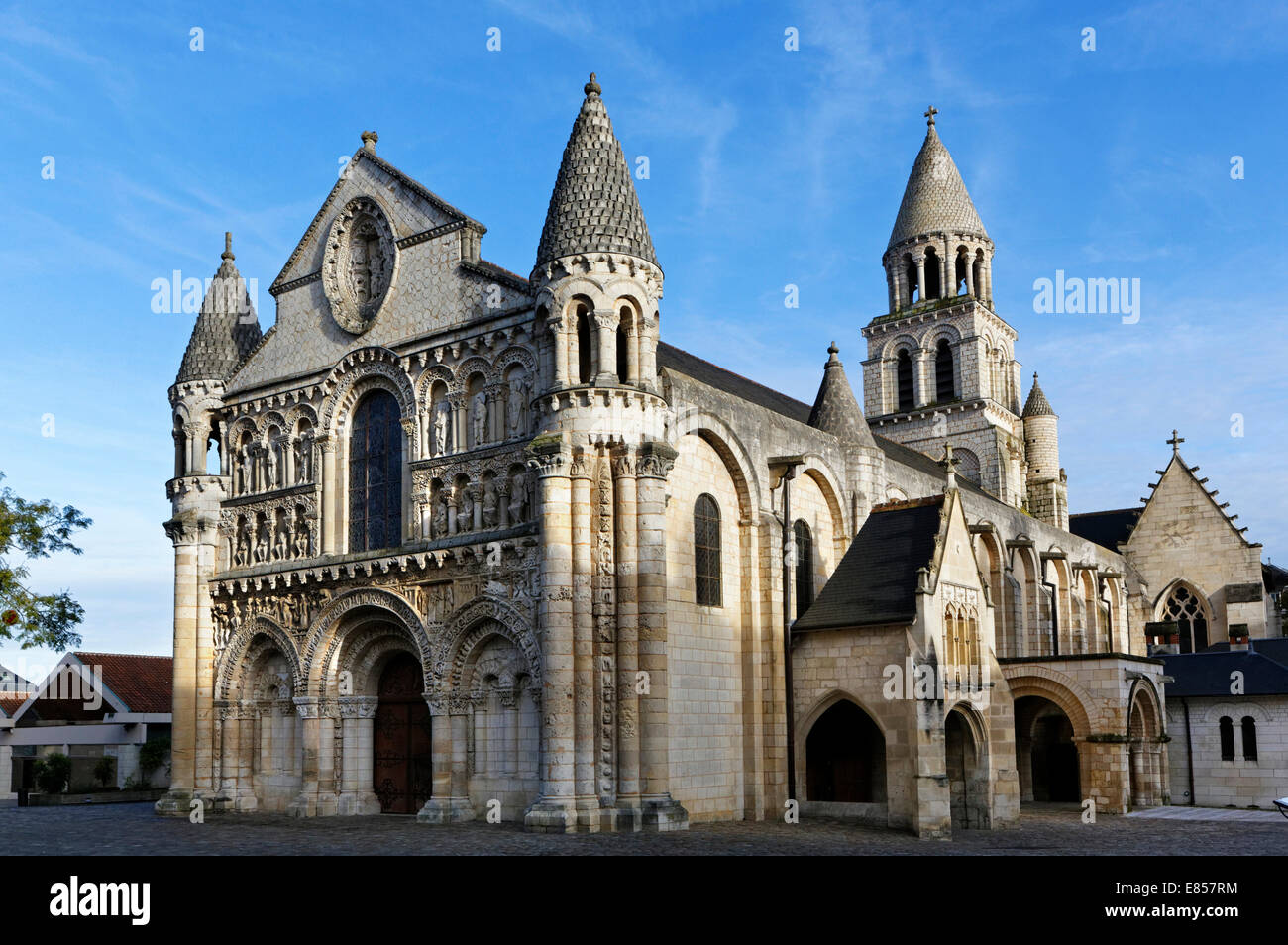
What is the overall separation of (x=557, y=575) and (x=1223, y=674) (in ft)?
68.8

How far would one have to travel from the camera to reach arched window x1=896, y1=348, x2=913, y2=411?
55.4 meters

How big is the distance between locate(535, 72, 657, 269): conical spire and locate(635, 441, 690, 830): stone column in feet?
13.7

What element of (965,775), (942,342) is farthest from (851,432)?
(942,342)

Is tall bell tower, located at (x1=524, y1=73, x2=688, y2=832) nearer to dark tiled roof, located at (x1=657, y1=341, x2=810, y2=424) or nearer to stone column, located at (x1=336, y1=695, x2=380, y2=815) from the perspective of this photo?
dark tiled roof, located at (x1=657, y1=341, x2=810, y2=424)

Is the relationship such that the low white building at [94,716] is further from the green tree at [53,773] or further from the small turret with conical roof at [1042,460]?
the small turret with conical roof at [1042,460]

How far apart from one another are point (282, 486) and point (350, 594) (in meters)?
4.29

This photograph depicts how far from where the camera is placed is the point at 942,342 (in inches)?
2135

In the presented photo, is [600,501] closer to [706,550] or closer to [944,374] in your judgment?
[706,550]

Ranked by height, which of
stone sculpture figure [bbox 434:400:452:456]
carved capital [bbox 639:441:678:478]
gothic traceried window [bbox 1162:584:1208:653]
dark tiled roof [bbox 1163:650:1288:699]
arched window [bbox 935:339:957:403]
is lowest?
dark tiled roof [bbox 1163:650:1288:699]

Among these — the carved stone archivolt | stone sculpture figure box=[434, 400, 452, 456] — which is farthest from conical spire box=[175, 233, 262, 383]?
stone sculpture figure box=[434, 400, 452, 456]

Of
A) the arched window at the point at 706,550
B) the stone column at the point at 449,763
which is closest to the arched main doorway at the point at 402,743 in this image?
the stone column at the point at 449,763

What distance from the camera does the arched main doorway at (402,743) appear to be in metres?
27.4
